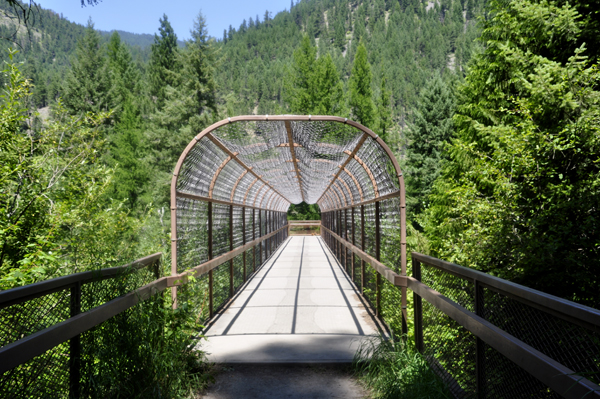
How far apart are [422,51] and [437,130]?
3947 inches

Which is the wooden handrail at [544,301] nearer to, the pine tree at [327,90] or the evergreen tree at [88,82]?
the pine tree at [327,90]

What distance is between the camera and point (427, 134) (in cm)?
2619

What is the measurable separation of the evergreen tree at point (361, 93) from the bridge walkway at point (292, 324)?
21.6 meters

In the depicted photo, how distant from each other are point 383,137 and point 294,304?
966 inches

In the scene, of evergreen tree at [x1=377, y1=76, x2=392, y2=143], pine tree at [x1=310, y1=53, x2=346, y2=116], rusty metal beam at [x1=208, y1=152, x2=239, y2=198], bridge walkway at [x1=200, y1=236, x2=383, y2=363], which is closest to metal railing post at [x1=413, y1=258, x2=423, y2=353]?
bridge walkway at [x1=200, y1=236, x2=383, y2=363]

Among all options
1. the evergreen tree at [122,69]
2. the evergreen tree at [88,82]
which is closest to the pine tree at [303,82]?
the evergreen tree at [88,82]

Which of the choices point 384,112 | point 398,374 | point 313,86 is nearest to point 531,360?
point 398,374

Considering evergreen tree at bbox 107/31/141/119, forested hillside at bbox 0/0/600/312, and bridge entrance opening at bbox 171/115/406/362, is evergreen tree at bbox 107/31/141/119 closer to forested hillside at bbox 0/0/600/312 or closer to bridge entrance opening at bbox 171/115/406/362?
forested hillside at bbox 0/0/600/312

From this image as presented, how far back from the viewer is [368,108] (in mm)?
29641

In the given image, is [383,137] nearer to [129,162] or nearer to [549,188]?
[129,162]

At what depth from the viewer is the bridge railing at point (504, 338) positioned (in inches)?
59.6

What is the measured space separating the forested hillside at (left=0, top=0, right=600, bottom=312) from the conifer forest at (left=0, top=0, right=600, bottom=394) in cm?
4

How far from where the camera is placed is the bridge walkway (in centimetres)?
420

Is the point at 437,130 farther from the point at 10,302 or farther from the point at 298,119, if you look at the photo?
the point at 10,302
